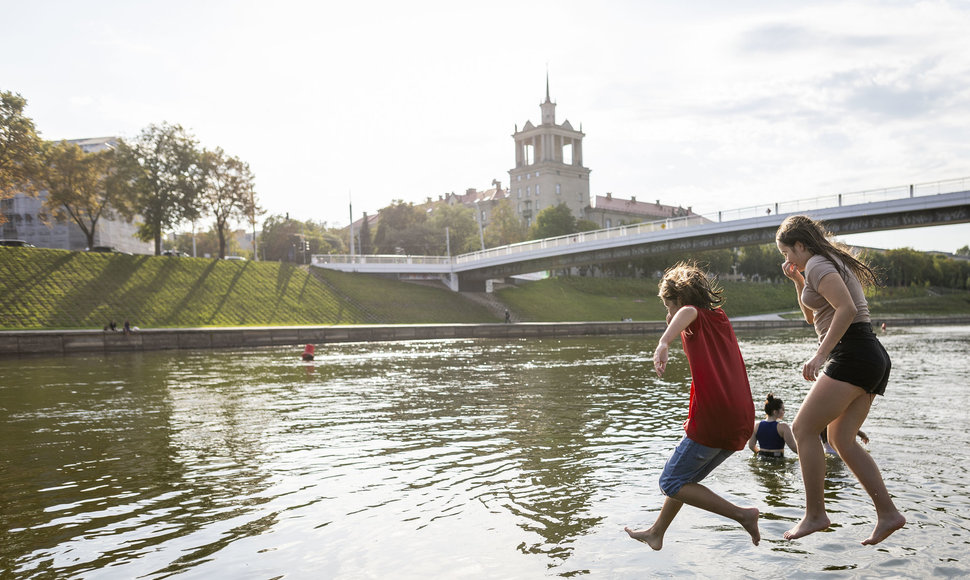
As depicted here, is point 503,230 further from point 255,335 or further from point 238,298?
point 255,335

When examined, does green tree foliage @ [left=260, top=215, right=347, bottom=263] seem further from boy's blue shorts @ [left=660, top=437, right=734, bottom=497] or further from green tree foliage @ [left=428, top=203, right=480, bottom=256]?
boy's blue shorts @ [left=660, top=437, right=734, bottom=497]

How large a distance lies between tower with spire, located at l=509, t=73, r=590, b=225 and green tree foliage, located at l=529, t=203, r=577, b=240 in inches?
1498

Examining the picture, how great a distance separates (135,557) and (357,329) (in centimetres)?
3576

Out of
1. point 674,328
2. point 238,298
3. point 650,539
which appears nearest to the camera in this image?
point 674,328

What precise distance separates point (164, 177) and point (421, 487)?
5980cm

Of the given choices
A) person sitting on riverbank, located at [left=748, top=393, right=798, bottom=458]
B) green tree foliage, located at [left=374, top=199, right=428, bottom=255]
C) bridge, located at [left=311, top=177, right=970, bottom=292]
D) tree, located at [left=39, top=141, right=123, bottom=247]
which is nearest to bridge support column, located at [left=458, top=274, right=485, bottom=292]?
bridge, located at [left=311, top=177, right=970, bottom=292]

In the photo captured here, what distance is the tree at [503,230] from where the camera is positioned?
98062mm

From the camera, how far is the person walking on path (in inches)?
178

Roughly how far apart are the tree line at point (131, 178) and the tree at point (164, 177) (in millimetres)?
75

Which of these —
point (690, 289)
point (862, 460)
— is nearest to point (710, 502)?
point (862, 460)

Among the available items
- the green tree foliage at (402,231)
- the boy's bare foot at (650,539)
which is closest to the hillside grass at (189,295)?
the green tree foliage at (402,231)

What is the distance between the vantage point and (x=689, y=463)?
4.75m

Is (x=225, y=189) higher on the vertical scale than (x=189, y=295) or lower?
higher

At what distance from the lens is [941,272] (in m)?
127
